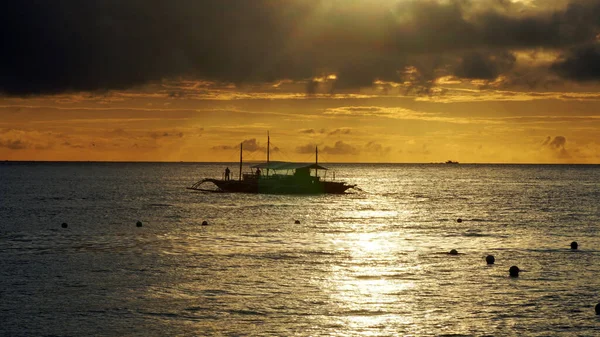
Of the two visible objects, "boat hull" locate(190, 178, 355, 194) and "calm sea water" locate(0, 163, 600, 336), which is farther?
"boat hull" locate(190, 178, 355, 194)

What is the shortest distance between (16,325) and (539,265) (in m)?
32.9

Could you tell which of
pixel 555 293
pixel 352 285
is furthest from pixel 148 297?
pixel 555 293

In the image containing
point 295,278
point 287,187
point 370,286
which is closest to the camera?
point 370,286

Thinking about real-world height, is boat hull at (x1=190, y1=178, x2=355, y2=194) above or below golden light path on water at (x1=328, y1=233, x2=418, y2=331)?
above

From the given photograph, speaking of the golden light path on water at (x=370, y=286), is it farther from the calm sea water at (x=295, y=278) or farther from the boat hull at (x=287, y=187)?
the boat hull at (x=287, y=187)

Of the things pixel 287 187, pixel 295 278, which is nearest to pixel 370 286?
pixel 295 278

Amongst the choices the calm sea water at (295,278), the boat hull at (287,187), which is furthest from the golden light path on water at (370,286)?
the boat hull at (287,187)

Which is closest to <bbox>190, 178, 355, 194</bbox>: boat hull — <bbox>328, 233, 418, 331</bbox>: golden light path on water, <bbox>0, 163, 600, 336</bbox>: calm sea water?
<bbox>0, 163, 600, 336</bbox>: calm sea water

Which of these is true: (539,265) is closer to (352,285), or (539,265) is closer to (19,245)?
(352,285)

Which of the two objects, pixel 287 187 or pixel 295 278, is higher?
pixel 287 187

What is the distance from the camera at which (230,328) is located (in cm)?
3161

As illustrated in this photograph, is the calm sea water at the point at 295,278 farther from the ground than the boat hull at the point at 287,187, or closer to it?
closer to it

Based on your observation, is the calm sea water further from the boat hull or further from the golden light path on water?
the boat hull

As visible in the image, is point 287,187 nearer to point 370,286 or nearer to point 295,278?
point 295,278
